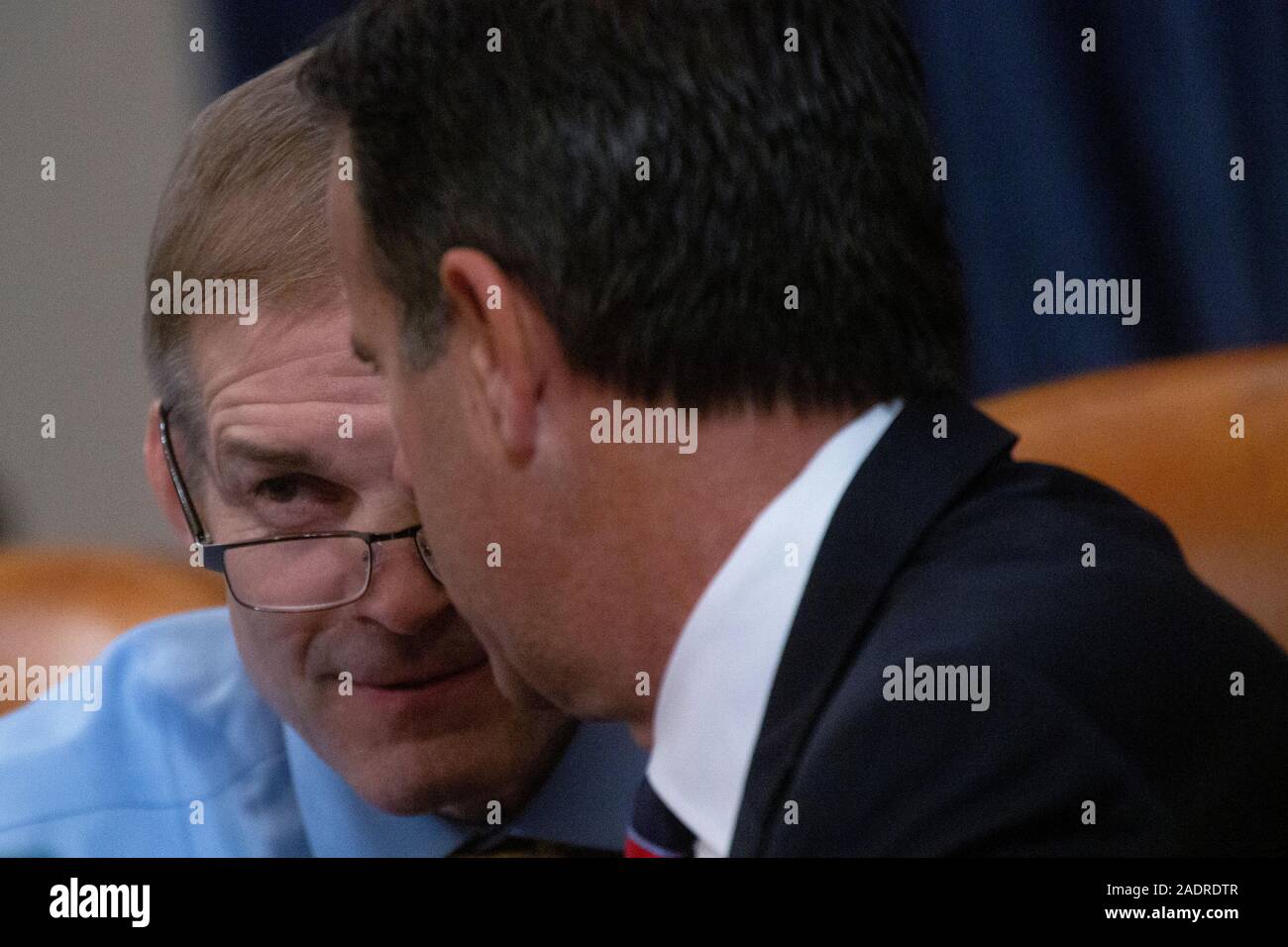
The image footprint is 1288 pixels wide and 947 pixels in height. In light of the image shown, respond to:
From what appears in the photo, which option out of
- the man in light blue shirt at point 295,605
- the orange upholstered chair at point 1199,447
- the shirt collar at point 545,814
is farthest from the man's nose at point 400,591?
the orange upholstered chair at point 1199,447

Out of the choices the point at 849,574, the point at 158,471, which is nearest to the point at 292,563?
the point at 158,471

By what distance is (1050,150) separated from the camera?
118cm

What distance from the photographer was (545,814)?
114 centimetres

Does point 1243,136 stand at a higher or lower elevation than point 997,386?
higher

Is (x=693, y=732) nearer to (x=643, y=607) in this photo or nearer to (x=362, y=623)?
(x=643, y=607)

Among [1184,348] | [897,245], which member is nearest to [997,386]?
[1184,348]

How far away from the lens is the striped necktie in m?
0.94

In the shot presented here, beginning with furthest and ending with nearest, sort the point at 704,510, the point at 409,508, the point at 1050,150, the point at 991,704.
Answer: the point at 1050,150 → the point at 409,508 → the point at 704,510 → the point at 991,704

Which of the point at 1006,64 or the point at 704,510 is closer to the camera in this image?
the point at 704,510

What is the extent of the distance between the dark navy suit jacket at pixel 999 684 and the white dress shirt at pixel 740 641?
0.02 meters

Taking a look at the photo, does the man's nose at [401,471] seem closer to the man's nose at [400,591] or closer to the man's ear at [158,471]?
the man's nose at [400,591]

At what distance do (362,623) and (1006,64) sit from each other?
0.65 m

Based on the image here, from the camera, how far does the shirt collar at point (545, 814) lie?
1.13 metres
